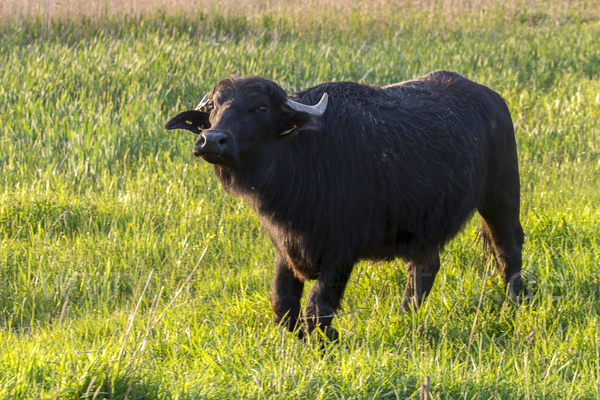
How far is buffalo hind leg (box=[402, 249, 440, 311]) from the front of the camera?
383 cm

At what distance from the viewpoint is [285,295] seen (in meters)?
3.54

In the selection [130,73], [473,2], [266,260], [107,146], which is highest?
[473,2]

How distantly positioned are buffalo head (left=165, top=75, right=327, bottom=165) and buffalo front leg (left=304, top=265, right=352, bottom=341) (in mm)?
841

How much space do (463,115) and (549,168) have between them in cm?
279

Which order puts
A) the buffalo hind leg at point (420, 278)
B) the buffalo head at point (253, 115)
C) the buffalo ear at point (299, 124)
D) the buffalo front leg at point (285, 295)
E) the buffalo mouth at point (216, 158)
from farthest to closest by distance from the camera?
the buffalo hind leg at point (420, 278), the buffalo front leg at point (285, 295), the buffalo ear at point (299, 124), the buffalo head at point (253, 115), the buffalo mouth at point (216, 158)

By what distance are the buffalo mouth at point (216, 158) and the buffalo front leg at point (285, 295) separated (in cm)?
86

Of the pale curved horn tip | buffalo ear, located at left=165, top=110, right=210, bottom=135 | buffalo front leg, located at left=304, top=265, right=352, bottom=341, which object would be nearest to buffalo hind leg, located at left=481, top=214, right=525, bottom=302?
buffalo front leg, located at left=304, top=265, right=352, bottom=341

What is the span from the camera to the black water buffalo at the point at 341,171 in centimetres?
327

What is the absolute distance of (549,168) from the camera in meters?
6.33

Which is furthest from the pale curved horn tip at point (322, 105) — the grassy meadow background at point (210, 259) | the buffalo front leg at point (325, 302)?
the grassy meadow background at point (210, 259)

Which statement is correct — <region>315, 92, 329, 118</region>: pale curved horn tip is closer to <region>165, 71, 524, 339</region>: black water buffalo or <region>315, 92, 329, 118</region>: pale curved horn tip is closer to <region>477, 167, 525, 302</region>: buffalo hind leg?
<region>165, 71, 524, 339</region>: black water buffalo

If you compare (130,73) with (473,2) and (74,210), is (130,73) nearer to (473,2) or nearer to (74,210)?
(74,210)

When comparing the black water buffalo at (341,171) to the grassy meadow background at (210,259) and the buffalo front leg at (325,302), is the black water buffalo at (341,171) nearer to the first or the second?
the buffalo front leg at (325,302)

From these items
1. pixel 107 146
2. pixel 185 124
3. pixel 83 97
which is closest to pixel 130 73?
pixel 83 97
